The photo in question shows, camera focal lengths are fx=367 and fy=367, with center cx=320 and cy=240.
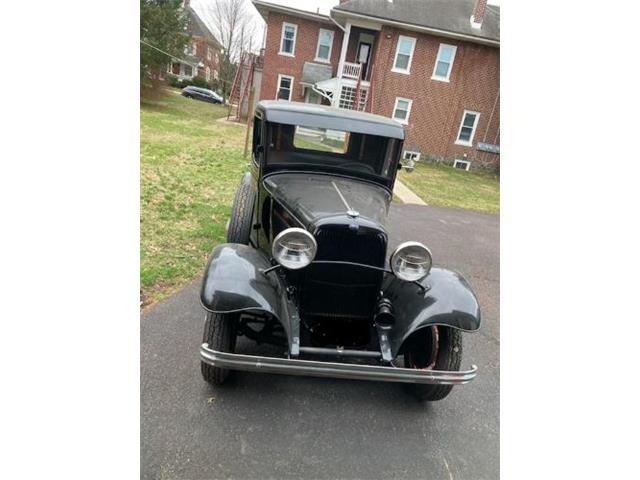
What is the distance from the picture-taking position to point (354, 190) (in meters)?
3.00

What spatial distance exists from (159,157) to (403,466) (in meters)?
7.83

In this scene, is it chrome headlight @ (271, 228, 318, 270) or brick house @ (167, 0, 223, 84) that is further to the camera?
brick house @ (167, 0, 223, 84)

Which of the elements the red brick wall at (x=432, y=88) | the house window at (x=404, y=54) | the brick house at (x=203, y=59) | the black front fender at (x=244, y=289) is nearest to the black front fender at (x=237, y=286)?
the black front fender at (x=244, y=289)

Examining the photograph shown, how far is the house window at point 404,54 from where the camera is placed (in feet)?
48.9

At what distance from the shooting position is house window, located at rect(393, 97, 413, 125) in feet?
51.6

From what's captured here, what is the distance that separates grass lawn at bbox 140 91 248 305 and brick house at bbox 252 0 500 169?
7.06 m

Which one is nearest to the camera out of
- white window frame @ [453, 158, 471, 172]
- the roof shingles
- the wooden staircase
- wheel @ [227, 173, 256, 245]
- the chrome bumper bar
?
the chrome bumper bar

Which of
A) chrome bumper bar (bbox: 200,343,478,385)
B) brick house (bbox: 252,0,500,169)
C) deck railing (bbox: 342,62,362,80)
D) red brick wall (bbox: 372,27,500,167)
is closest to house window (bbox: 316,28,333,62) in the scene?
brick house (bbox: 252,0,500,169)

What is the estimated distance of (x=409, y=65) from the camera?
1523 centimetres

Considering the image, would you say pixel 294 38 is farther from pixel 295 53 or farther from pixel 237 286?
pixel 237 286

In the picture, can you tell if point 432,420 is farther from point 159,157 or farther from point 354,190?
point 159,157

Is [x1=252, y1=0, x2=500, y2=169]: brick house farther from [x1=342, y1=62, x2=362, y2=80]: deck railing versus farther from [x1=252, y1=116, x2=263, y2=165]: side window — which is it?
[x1=252, y1=116, x2=263, y2=165]: side window

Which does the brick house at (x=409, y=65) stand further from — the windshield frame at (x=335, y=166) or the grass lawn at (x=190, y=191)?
the windshield frame at (x=335, y=166)

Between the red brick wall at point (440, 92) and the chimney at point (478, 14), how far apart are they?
91 centimetres
